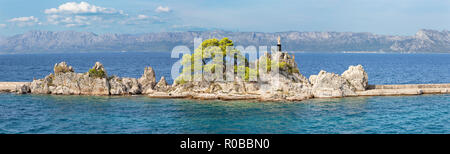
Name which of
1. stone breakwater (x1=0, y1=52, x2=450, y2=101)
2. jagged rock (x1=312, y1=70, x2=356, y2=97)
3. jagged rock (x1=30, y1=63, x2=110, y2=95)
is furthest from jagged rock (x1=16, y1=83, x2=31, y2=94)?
jagged rock (x1=312, y1=70, x2=356, y2=97)

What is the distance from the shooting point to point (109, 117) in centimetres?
5394

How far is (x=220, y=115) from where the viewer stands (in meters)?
55.3

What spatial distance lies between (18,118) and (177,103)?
25.6 meters

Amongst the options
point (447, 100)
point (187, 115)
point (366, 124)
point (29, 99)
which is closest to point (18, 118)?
point (29, 99)

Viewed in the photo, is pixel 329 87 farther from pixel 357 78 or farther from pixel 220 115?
pixel 220 115

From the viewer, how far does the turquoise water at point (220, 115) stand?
155ft

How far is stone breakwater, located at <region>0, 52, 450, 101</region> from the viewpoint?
72.7 m

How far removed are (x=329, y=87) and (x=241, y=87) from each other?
18.0 meters

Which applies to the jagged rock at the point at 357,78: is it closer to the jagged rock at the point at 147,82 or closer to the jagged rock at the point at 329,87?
the jagged rock at the point at 329,87

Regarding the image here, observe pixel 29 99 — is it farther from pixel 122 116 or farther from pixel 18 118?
pixel 122 116

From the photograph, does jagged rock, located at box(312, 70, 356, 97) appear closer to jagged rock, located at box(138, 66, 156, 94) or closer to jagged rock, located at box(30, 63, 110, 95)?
jagged rock, located at box(138, 66, 156, 94)

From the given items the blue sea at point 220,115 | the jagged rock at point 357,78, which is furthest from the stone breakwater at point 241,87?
the blue sea at point 220,115

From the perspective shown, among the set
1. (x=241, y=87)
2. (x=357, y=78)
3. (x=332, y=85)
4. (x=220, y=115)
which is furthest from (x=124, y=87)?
(x=357, y=78)
